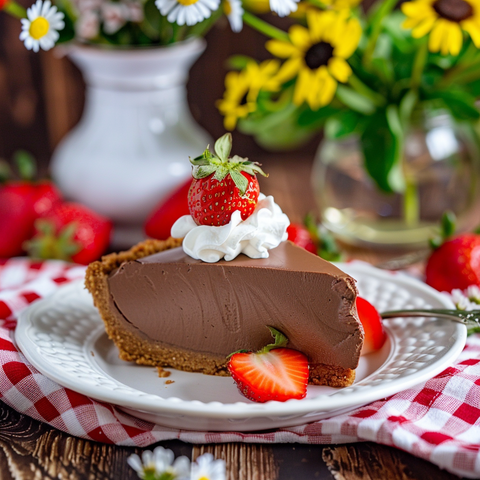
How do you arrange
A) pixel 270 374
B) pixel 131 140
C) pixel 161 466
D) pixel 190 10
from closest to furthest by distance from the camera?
pixel 161 466, pixel 270 374, pixel 190 10, pixel 131 140

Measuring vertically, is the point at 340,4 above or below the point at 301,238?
above

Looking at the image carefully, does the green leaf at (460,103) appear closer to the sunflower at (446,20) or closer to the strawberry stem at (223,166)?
the sunflower at (446,20)

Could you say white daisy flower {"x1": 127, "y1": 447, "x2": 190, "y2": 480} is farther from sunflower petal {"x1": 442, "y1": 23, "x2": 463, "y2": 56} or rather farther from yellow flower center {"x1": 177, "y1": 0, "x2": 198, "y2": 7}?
sunflower petal {"x1": 442, "y1": 23, "x2": 463, "y2": 56}

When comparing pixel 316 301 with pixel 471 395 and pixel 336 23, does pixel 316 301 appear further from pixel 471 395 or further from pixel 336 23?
pixel 336 23

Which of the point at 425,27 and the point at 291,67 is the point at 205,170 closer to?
the point at 291,67

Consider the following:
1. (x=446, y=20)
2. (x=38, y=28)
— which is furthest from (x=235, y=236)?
(x=446, y=20)

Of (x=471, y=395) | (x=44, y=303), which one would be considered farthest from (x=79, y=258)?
(x=471, y=395)

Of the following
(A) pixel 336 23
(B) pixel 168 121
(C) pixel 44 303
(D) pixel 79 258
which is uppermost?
(A) pixel 336 23
